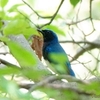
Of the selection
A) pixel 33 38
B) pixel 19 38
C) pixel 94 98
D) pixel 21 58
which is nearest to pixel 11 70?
pixel 21 58

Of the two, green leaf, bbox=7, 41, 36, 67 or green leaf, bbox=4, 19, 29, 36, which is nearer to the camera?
green leaf, bbox=7, 41, 36, 67

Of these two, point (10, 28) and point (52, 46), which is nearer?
point (10, 28)

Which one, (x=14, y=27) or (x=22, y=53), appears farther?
(x=14, y=27)

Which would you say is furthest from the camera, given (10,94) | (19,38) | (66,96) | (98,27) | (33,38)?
(98,27)

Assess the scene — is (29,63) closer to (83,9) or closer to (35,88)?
(35,88)

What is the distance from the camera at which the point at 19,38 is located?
1.04 meters

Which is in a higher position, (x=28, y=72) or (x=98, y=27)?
(x=98, y=27)

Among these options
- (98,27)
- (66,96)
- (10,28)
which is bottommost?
A: (66,96)

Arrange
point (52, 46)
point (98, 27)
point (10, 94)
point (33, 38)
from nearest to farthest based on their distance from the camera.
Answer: point (10, 94) → point (33, 38) → point (52, 46) → point (98, 27)

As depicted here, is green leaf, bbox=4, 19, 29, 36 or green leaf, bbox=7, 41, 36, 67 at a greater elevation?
green leaf, bbox=4, 19, 29, 36

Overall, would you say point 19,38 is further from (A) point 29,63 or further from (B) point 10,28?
(A) point 29,63

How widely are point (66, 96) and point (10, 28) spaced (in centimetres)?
16

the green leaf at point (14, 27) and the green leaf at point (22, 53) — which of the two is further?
the green leaf at point (14, 27)

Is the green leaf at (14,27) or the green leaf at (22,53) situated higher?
the green leaf at (14,27)
